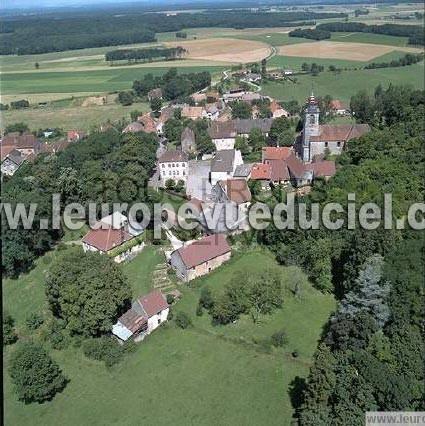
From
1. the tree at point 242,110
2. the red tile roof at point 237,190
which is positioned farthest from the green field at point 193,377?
the tree at point 242,110

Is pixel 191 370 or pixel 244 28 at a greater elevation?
pixel 244 28

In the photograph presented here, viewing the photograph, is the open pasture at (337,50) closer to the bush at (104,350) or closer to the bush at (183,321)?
the bush at (183,321)

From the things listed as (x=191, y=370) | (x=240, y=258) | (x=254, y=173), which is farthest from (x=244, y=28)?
(x=191, y=370)

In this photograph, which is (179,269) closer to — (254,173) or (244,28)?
(254,173)

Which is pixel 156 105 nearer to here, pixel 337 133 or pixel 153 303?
pixel 337 133

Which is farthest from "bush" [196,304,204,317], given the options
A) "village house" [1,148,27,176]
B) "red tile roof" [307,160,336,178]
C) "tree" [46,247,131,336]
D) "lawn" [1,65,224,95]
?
"lawn" [1,65,224,95]

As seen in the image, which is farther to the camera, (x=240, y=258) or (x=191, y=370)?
(x=240, y=258)

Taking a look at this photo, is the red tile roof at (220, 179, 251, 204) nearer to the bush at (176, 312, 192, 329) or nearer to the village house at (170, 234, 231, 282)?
the village house at (170, 234, 231, 282)

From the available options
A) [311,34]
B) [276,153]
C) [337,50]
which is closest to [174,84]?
[337,50]
